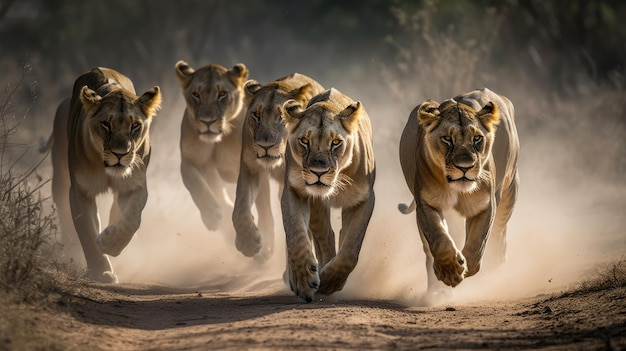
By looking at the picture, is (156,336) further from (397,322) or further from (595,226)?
(595,226)

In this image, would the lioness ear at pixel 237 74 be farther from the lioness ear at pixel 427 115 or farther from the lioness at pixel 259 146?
the lioness ear at pixel 427 115

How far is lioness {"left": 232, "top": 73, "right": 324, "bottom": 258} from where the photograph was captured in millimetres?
8656

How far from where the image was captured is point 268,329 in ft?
19.4

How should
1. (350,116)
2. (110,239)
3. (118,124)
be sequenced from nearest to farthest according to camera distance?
(350,116), (118,124), (110,239)

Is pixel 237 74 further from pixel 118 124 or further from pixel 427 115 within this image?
pixel 427 115

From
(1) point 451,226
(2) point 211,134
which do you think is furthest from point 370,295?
(2) point 211,134

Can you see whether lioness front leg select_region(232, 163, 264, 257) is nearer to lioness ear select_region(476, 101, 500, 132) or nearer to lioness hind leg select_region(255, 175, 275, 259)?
lioness hind leg select_region(255, 175, 275, 259)

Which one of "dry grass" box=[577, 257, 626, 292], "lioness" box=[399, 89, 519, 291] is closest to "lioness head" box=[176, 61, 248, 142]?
"lioness" box=[399, 89, 519, 291]

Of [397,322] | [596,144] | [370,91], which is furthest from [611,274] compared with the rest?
[370,91]

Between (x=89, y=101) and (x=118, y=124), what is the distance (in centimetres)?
A: 31

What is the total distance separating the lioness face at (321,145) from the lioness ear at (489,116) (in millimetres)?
762

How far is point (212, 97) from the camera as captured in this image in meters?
10.4

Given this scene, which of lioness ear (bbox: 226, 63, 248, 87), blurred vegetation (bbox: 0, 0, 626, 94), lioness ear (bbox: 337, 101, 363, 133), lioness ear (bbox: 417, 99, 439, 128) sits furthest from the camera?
blurred vegetation (bbox: 0, 0, 626, 94)

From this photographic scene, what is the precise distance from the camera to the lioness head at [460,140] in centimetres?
679
